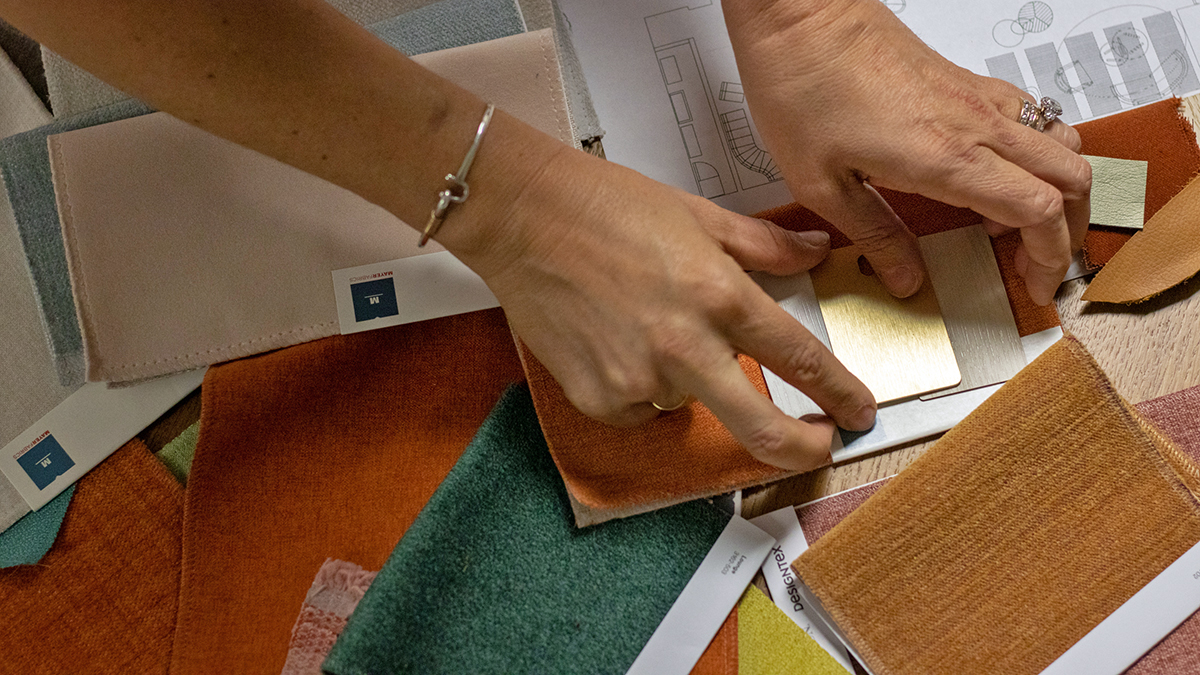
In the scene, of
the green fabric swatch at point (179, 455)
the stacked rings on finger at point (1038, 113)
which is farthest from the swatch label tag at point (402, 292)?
the stacked rings on finger at point (1038, 113)

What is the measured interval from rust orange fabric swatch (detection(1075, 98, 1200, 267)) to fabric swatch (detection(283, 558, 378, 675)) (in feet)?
2.88

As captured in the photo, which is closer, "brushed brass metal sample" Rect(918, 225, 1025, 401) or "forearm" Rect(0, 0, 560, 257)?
"forearm" Rect(0, 0, 560, 257)

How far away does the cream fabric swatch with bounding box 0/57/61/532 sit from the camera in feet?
2.85

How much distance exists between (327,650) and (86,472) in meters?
0.36

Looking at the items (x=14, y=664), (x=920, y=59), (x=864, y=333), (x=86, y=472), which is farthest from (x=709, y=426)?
(x=14, y=664)

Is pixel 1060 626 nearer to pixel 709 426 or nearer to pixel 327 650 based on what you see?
pixel 709 426

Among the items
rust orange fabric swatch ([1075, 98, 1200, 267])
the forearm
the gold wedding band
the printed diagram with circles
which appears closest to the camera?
the forearm

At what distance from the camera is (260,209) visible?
84 cm

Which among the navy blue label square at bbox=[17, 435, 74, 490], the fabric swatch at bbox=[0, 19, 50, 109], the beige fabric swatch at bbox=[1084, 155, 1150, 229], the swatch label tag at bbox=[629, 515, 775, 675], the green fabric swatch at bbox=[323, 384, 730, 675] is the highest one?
the fabric swatch at bbox=[0, 19, 50, 109]

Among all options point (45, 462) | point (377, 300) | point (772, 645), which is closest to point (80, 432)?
point (45, 462)

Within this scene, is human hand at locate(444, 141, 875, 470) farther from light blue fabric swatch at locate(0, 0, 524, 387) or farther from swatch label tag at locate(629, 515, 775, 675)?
light blue fabric swatch at locate(0, 0, 524, 387)

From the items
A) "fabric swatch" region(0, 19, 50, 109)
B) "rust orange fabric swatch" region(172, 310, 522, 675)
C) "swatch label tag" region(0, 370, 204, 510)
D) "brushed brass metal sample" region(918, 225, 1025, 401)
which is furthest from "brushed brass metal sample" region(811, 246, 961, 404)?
"fabric swatch" region(0, 19, 50, 109)

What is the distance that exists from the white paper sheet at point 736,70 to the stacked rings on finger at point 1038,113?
0.16 metres

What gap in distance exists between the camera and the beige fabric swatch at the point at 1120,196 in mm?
810
